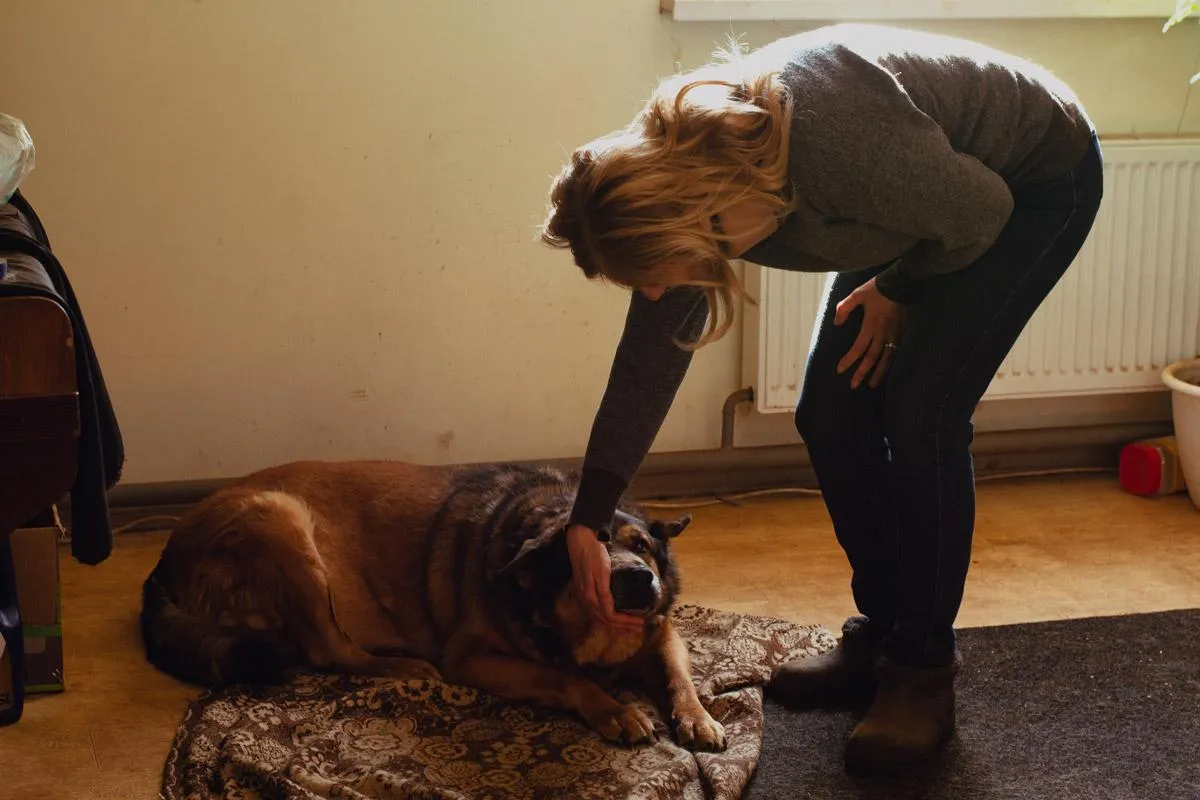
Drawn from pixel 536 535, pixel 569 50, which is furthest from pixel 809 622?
pixel 569 50

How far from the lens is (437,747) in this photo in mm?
2098

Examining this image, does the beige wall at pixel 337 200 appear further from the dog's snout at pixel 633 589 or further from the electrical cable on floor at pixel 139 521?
the dog's snout at pixel 633 589

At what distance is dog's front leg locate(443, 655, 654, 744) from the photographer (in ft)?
6.81

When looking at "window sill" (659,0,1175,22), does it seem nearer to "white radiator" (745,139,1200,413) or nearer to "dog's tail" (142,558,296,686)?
"white radiator" (745,139,1200,413)

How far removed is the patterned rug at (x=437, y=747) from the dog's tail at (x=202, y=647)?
0.04 m

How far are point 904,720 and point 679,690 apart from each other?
1.25 feet

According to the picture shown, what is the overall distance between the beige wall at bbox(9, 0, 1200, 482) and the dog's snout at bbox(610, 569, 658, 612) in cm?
119

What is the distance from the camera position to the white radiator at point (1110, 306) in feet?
10.4

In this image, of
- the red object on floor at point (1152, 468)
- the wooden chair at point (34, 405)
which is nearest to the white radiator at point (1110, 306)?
the red object on floor at point (1152, 468)

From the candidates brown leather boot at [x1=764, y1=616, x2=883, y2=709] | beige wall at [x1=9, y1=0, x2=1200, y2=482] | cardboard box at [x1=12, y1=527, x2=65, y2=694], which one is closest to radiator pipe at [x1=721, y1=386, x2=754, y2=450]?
beige wall at [x1=9, y1=0, x2=1200, y2=482]

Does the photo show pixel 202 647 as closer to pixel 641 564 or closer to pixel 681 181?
pixel 641 564

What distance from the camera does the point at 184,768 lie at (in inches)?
79.0

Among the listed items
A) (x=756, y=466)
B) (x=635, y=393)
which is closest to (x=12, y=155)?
(x=635, y=393)

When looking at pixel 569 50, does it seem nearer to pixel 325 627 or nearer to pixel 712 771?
pixel 325 627
